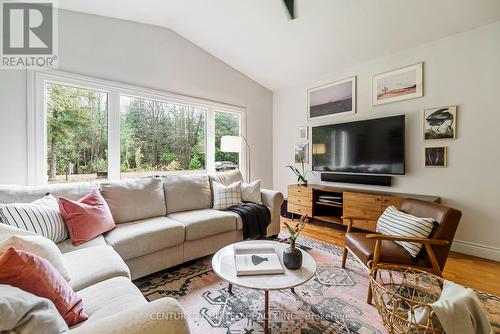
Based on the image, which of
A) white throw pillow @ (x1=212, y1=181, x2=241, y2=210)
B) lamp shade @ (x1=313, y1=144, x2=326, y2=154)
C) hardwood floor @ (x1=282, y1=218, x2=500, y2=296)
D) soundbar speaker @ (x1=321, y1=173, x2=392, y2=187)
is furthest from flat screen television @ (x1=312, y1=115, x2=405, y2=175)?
white throw pillow @ (x1=212, y1=181, x2=241, y2=210)

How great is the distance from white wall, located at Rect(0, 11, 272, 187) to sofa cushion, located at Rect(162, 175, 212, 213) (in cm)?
141

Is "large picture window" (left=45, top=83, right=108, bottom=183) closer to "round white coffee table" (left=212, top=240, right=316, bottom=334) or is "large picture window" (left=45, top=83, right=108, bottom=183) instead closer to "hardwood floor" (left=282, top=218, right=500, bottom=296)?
"round white coffee table" (left=212, top=240, right=316, bottom=334)

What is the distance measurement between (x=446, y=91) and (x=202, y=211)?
10.6 ft

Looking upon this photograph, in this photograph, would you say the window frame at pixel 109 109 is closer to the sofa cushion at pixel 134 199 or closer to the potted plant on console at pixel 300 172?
the sofa cushion at pixel 134 199

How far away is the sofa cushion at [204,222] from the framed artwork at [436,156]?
2.52 meters

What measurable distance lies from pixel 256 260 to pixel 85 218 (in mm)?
1450

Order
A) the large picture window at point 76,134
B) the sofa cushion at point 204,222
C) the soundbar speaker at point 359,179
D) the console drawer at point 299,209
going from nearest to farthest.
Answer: the sofa cushion at point 204,222 < the large picture window at point 76,134 < the soundbar speaker at point 359,179 < the console drawer at point 299,209

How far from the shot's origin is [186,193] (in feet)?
9.16

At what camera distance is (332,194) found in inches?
141

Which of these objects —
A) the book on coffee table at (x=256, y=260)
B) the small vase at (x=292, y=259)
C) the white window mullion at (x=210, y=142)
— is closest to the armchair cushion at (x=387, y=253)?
the small vase at (x=292, y=259)

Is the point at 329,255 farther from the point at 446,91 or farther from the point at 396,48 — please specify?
the point at 396,48

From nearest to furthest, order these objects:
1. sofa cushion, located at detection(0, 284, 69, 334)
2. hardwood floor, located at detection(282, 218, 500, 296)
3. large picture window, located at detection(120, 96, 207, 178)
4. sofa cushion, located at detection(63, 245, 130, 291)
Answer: sofa cushion, located at detection(0, 284, 69, 334)
sofa cushion, located at detection(63, 245, 130, 291)
hardwood floor, located at detection(282, 218, 500, 296)
large picture window, located at detection(120, 96, 207, 178)

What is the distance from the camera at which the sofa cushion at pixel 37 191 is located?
180 cm

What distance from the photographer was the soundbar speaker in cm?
321
